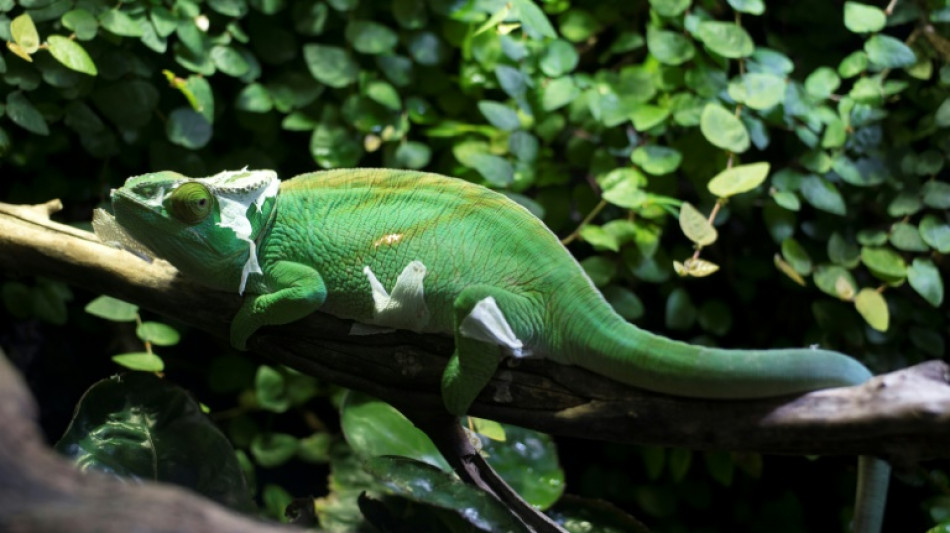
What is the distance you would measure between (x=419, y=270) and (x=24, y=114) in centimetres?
124

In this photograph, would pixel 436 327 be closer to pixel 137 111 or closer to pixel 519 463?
pixel 519 463

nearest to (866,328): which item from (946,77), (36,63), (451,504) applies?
(946,77)

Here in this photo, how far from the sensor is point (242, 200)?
1.69 meters

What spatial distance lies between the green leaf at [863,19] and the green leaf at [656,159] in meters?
0.59

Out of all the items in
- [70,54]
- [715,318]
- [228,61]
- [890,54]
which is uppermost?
[70,54]

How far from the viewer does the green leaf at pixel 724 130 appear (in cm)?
225

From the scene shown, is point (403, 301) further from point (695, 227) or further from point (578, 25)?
point (578, 25)

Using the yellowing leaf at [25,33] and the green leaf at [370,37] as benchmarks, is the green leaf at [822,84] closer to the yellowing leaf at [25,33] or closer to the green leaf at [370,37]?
the green leaf at [370,37]

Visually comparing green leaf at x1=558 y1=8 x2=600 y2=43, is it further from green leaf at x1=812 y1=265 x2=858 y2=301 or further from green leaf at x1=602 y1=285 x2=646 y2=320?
green leaf at x1=812 y1=265 x2=858 y2=301

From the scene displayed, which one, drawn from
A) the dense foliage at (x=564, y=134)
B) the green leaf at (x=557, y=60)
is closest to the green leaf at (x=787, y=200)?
the dense foliage at (x=564, y=134)

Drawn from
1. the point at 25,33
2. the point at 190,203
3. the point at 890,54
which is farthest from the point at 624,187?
the point at 25,33

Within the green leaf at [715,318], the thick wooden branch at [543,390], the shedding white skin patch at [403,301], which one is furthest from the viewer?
the green leaf at [715,318]

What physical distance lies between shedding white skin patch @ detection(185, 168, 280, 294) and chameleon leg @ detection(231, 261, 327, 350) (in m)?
0.04

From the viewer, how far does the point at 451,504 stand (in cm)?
151
